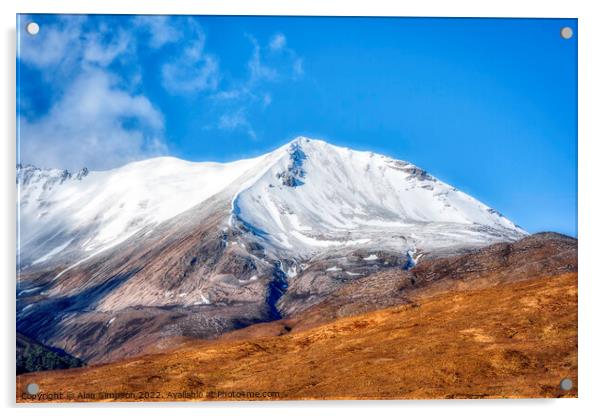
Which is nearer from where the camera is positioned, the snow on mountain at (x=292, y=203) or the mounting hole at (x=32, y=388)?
the mounting hole at (x=32, y=388)

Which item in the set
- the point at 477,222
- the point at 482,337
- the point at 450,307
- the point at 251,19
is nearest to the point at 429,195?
the point at 477,222

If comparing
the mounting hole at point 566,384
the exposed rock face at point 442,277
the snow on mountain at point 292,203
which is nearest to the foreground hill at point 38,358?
the snow on mountain at point 292,203

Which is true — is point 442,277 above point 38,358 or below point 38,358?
above

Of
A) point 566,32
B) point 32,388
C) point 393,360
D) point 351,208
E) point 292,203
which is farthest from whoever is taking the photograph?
point 292,203

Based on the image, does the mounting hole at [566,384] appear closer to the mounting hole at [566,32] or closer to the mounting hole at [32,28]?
the mounting hole at [566,32]

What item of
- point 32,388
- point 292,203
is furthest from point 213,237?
point 32,388

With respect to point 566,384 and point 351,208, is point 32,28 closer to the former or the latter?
point 566,384
